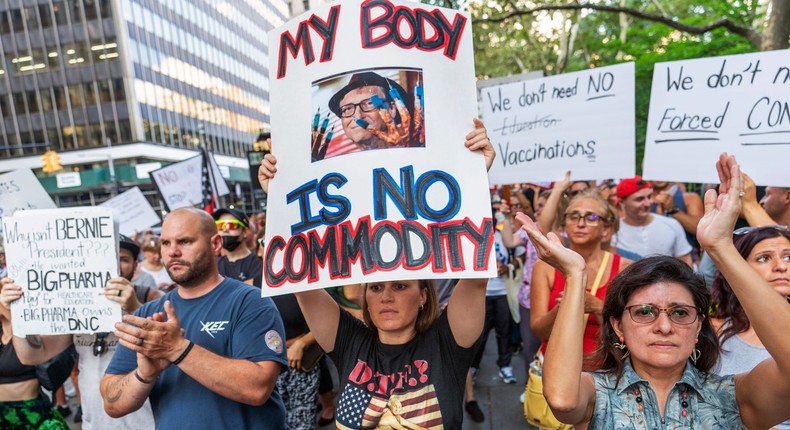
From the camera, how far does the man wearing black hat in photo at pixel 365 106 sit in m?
1.83

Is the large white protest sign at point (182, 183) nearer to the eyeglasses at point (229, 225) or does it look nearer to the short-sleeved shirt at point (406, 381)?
the eyeglasses at point (229, 225)

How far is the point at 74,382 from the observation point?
564cm

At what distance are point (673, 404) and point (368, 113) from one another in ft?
4.72

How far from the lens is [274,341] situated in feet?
7.14

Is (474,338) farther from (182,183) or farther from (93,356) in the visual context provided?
(182,183)

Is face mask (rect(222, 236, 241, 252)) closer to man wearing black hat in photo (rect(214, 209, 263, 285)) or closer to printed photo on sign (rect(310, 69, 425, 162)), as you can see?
man wearing black hat in photo (rect(214, 209, 263, 285))

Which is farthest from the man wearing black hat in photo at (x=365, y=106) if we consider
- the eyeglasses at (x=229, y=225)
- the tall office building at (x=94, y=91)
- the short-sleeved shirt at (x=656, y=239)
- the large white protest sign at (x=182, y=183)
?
the tall office building at (x=94, y=91)

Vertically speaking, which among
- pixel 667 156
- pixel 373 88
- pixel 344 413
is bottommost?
pixel 344 413

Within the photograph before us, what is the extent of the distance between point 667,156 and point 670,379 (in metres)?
2.00

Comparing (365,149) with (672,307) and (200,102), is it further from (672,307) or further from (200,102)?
(200,102)

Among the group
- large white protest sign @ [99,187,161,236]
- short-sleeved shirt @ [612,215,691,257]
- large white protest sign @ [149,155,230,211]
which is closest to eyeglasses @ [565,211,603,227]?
short-sleeved shirt @ [612,215,691,257]

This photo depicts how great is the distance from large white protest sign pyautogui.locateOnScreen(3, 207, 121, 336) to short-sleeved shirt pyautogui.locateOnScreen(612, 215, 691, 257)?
11.4ft

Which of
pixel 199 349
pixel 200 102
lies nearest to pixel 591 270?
pixel 199 349

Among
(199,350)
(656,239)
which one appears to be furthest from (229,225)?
(656,239)
